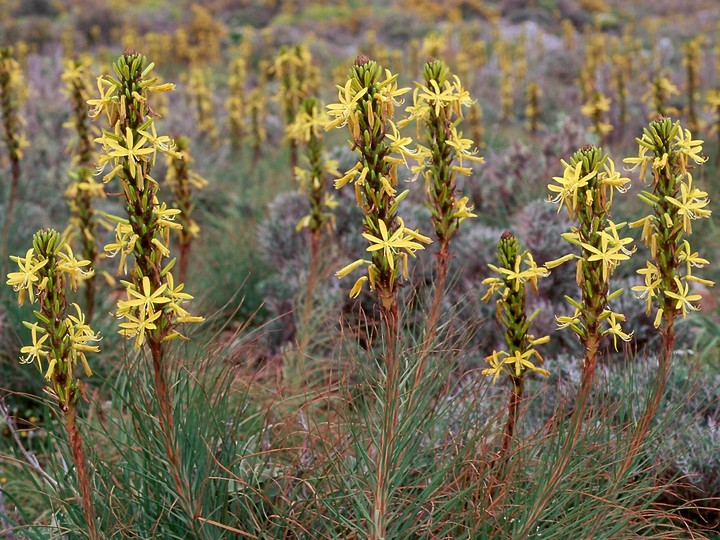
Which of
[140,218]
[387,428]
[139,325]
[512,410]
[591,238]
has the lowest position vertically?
[512,410]

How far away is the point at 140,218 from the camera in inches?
77.6

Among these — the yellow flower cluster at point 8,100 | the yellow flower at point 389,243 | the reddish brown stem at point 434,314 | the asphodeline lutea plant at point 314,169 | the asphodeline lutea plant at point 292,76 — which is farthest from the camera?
the asphodeline lutea plant at point 292,76

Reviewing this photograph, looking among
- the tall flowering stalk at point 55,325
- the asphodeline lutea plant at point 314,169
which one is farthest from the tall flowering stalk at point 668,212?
the asphodeline lutea plant at point 314,169

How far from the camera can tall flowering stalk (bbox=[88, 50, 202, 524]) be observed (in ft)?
6.41

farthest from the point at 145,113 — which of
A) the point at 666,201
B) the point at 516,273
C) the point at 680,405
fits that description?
the point at 680,405

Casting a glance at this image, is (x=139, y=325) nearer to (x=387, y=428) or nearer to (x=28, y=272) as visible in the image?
(x=28, y=272)

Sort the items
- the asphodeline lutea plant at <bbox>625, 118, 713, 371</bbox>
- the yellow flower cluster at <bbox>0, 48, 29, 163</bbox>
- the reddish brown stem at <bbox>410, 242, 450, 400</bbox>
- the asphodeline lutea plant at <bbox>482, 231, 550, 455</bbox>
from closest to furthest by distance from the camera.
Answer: the asphodeline lutea plant at <bbox>625, 118, 713, 371</bbox>, the reddish brown stem at <bbox>410, 242, 450, 400</bbox>, the asphodeline lutea plant at <bbox>482, 231, 550, 455</bbox>, the yellow flower cluster at <bbox>0, 48, 29, 163</bbox>

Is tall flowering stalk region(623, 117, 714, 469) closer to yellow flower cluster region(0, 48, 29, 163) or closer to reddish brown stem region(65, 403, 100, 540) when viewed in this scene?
reddish brown stem region(65, 403, 100, 540)

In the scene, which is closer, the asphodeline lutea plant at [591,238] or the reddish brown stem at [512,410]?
the asphodeline lutea plant at [591,238]

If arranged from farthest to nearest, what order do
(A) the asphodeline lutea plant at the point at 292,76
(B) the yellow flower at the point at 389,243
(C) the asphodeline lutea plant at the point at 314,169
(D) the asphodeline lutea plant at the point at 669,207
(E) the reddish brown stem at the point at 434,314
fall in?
(A) the asphodeline lutea plant at the point at 292,76 → (C) the asphodeline lutea plant at the point at 314,169 → (E) the reddish brown stem at the point at 434,314 → (D) the asphodeline lutea plant at the point at 669,207 → (B) the yellow flower at the point at 389,243

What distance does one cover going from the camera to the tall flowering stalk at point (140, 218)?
6.41 ft

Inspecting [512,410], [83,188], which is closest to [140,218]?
[512,410]

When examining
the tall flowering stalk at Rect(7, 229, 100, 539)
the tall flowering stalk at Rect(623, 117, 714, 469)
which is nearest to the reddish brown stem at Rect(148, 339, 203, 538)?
the tall flowering stalk at Rect(7, 229, 100, 539)

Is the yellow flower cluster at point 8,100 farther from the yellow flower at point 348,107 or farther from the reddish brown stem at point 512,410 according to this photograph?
the reddish brown stem at point 512,410
